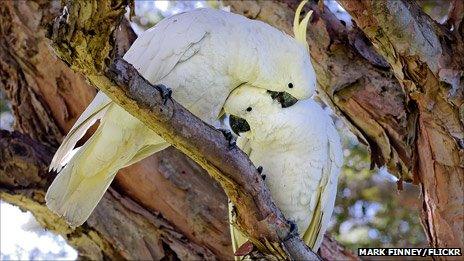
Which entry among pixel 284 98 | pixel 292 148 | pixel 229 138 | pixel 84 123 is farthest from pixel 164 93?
pixel 292 148

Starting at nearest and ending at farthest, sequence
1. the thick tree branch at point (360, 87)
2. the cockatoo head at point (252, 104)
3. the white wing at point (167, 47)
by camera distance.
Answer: the white wing at point (167, 47) < the cockatoo head at point (252, 104) < the thick tree branch at point (360, 87)

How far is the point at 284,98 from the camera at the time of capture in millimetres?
2500

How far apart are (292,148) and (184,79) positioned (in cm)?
50

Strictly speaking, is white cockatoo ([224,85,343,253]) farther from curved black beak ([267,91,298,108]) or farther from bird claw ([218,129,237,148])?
bird claw ([218,129,237,148])

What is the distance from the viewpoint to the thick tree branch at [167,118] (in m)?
1.54

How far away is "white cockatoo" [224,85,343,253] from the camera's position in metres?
2.50

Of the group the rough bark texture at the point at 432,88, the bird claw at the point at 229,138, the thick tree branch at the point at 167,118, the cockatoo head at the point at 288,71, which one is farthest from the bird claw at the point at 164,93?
the rough bark texture at the point at 432,88

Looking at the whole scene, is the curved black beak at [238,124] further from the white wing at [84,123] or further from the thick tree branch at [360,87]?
the thick tree branch at [360,87]

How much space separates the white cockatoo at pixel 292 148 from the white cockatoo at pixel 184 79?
0.07 m

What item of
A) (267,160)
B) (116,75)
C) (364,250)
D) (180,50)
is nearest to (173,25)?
(180,50)

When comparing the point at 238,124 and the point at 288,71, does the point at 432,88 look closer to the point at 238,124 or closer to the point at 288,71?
the point at 288,71

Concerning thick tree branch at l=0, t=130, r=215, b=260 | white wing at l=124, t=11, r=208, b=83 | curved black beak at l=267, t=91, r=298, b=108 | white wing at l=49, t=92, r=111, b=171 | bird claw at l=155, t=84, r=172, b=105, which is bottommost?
thick tree branch at l=0, t=130, r=215, b=260

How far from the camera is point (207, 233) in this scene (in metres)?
3.11

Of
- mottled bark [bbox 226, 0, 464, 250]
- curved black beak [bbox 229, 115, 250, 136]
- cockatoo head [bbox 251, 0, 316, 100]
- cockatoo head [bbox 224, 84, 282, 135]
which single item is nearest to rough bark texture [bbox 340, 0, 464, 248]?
mottled bark [bbox 226, 0, 464, 250]
